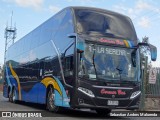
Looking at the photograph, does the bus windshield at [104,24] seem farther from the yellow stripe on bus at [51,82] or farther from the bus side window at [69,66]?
the yellow stripe on bus at [51,82]

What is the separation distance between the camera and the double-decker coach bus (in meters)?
12.4

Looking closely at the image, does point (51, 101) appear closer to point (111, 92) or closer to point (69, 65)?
point (69, 65)

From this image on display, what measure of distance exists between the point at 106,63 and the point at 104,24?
1583 mm

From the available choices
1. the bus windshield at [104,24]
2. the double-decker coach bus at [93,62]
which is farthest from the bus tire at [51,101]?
the bus windshield at [104,24]

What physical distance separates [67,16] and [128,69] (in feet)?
9.84

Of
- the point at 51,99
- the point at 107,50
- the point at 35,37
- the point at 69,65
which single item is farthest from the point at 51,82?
the point at 35,37

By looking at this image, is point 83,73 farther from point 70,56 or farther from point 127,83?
point 127,83

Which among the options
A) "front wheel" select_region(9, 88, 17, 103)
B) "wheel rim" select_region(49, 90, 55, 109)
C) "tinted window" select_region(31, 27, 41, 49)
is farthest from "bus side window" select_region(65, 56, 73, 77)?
"front wheel" select_region(9, 88, 17, 103)

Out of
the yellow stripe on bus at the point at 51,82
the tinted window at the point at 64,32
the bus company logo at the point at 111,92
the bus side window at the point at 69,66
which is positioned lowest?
the bus company logo at the point at 111,92

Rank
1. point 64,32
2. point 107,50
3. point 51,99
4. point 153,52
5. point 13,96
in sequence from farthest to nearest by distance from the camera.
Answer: point 13,96
point 51,99
point 64,32
point 153,52
point 107,50

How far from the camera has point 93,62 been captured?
1261cm

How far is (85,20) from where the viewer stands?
1319cm

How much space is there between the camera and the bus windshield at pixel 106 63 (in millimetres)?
12477

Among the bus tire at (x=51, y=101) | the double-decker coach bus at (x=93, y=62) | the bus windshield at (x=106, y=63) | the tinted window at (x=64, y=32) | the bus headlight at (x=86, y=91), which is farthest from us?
the bus tire at (x=51, y=101)
